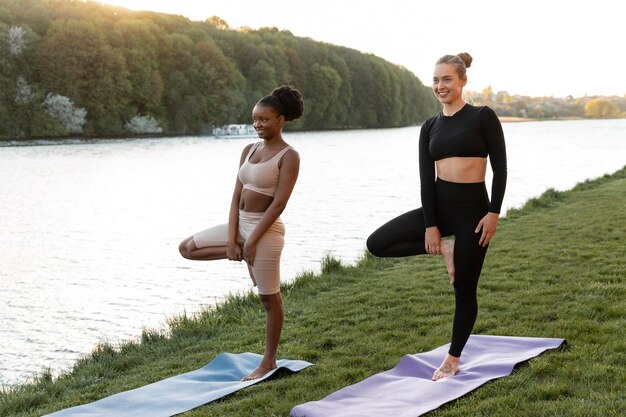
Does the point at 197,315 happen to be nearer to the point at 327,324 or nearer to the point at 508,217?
the point at 327,324

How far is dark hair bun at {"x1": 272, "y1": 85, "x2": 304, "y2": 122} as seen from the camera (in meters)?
5.46

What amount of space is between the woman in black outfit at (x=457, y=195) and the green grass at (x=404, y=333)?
0.75m

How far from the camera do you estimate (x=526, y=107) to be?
155 metres

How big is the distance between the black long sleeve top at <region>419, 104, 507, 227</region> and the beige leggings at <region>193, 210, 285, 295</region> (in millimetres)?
1147

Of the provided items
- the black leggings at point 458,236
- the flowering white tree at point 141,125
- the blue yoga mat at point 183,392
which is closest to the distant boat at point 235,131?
the flowering white tree at point 141,125

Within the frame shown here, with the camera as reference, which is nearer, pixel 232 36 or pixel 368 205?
pixel 368 205

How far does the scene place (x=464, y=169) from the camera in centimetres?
504

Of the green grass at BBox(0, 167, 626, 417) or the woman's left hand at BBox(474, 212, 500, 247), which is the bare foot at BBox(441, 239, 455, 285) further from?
the green grass at BBox(0, 167, 626, 417)

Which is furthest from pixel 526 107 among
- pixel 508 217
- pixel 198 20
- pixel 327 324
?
pixel 327 324

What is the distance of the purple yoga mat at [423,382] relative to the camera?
4617 mm

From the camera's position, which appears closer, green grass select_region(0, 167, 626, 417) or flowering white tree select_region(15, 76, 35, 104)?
green grass select_region(0, 167, 626, 417)

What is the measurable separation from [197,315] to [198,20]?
98349 millimetres

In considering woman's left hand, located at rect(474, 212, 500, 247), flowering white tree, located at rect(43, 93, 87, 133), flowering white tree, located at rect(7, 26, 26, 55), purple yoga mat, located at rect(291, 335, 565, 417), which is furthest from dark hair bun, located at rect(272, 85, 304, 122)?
flowering white tree, located at rect(7, 26, 26, 55)

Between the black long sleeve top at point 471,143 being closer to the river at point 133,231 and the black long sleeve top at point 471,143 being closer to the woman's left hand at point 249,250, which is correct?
the woman's left hand at point 249,250
